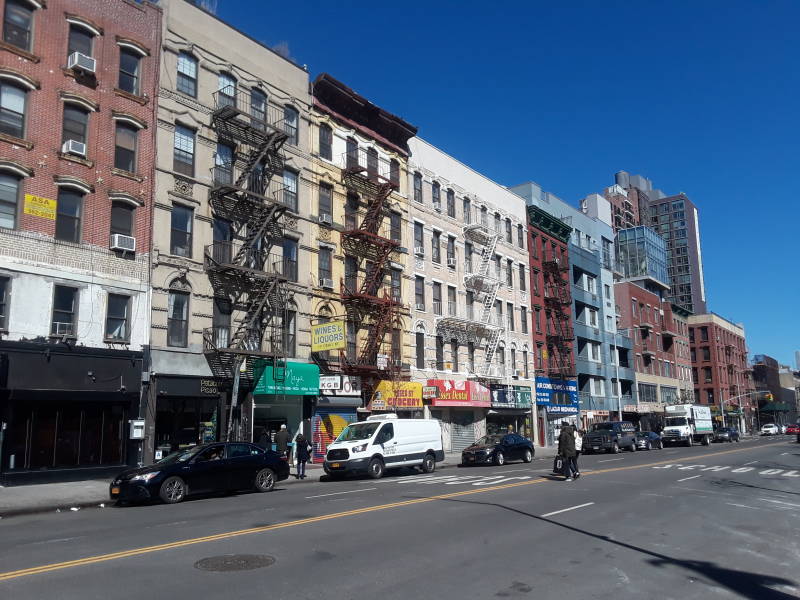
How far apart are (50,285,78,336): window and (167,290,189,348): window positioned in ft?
11.3

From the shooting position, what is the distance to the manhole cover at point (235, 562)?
8445mm

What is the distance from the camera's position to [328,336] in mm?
28391

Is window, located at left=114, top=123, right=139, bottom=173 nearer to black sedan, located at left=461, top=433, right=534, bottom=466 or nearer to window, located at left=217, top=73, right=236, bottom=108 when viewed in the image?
window, located at left=217, top=73, right=236, bottom=108

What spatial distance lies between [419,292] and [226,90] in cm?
1524

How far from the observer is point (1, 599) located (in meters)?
7.06

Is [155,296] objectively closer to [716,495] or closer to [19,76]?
[19,76]

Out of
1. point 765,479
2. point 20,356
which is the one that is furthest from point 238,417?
point 765,479

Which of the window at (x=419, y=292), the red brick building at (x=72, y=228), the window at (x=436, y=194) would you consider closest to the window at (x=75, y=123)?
the red brick building at (x=72, y=228)

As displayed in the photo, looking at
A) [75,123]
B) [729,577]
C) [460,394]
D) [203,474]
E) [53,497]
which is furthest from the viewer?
[460,394]

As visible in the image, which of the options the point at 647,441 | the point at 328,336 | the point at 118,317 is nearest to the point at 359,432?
the point at 328,336

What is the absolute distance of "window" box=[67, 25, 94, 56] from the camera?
23.1 m

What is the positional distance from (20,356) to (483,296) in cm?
2848

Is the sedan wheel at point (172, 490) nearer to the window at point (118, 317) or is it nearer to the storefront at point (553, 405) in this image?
the window at point (118, 317)

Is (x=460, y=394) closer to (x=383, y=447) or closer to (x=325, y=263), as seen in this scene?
(x=325, y=263)
